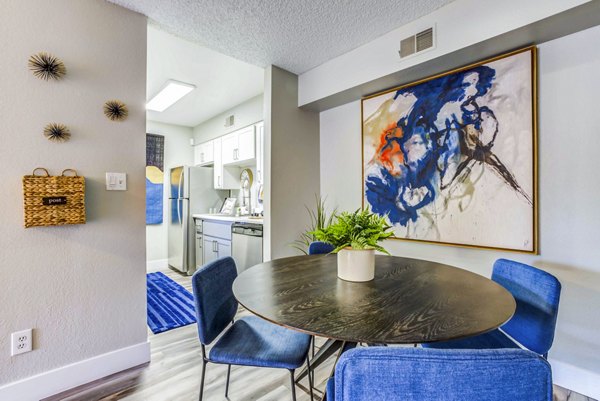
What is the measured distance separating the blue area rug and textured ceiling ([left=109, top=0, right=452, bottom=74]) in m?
2.57

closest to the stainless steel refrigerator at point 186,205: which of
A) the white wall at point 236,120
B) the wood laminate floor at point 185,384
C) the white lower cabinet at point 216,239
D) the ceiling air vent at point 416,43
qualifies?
the white lower cabinet at point 216,239

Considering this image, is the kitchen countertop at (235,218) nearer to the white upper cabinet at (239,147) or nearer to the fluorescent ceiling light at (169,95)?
the white upper cabinet at (239,147)

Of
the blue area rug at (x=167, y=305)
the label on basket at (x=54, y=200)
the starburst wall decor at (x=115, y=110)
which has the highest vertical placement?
the starburst wall decor at (x=115, y=110)

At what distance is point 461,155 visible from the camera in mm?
2166

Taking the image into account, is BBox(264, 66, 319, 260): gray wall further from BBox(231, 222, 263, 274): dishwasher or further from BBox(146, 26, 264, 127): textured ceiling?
BBox(146, 26, 264, 127): textured ceiling

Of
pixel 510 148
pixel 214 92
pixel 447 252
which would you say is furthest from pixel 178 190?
pixel 510 148

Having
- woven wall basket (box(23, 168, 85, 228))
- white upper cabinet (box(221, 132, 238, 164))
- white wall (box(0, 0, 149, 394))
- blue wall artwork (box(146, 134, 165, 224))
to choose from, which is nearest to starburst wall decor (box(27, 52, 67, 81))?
white wall (box(0, 0, 149, 394))

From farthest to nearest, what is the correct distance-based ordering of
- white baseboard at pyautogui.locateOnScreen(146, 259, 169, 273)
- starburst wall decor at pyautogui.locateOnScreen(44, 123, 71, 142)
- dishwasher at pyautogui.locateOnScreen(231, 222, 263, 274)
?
white baseboard at pyautogui.locateOnScreen(146, 259, 169, 273) → dishwasher at pyautogui.locateOnScreen(231, 222, 263, 274) → starburst wall decor at pyautogui.locateOnScreen(44, 123, 71, 142)

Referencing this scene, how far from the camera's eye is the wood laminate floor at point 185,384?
167 centimetres

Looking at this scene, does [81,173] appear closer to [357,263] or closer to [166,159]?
[357,263]

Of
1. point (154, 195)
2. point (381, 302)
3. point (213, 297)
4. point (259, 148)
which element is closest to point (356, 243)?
point (381, 302)

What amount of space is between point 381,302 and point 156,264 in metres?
4.71

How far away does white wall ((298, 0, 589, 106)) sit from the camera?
1677 millimetres

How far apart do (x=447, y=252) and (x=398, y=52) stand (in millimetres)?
1679
